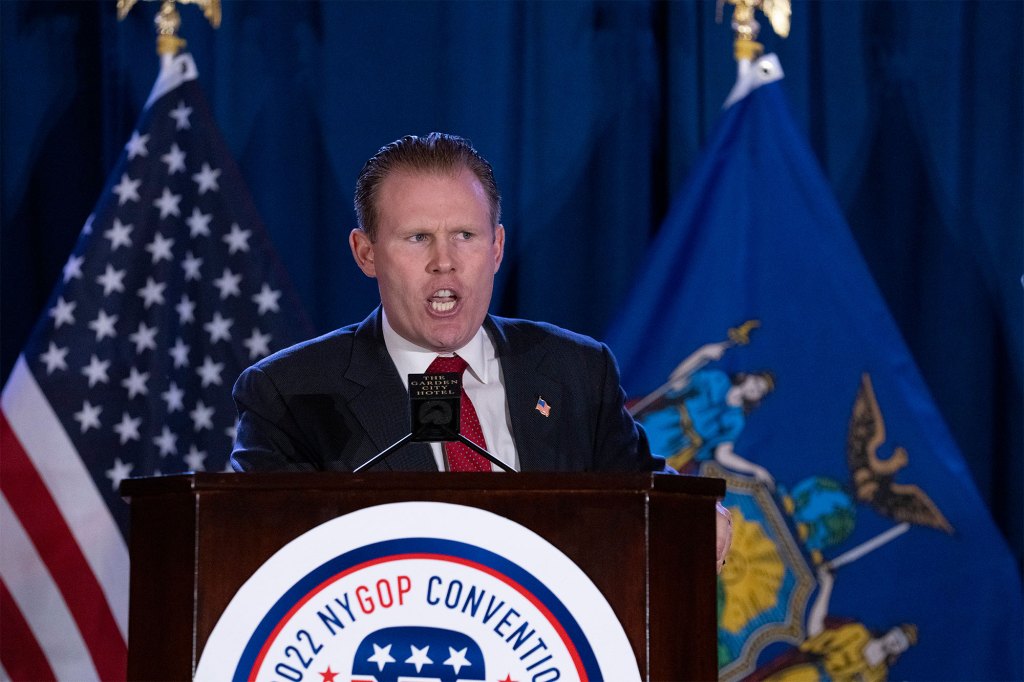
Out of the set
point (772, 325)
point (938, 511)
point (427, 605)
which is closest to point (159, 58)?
point (772, 325)

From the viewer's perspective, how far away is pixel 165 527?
4.54 ft

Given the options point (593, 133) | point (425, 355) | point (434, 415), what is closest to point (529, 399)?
point (425, 355)

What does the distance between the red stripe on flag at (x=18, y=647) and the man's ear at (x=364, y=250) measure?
1749 mm

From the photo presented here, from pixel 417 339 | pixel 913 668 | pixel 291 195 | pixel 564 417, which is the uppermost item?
pixel 291 195

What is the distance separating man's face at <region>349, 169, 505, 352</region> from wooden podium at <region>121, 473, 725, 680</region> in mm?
675

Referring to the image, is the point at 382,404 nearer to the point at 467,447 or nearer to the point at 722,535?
the point at 467,447

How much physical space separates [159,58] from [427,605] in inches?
116

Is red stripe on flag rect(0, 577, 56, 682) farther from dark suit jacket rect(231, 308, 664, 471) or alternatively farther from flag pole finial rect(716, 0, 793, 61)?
flag pole finial rect(716, 0, 793, 61)

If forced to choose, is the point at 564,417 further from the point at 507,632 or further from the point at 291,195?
the point at 291,195

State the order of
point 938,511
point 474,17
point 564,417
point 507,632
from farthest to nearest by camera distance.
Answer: point 474,17
point 938,511
point 564,417
point 507,632

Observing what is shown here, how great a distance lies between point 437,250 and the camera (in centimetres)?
195

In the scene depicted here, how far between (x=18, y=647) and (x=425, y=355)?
185 cm

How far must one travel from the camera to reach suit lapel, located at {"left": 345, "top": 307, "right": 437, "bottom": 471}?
1.81 metres

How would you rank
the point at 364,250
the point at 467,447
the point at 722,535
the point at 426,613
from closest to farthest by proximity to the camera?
the point at 426,613 → the point at 722,535 → the point at 467,447 → the point at 364,250
